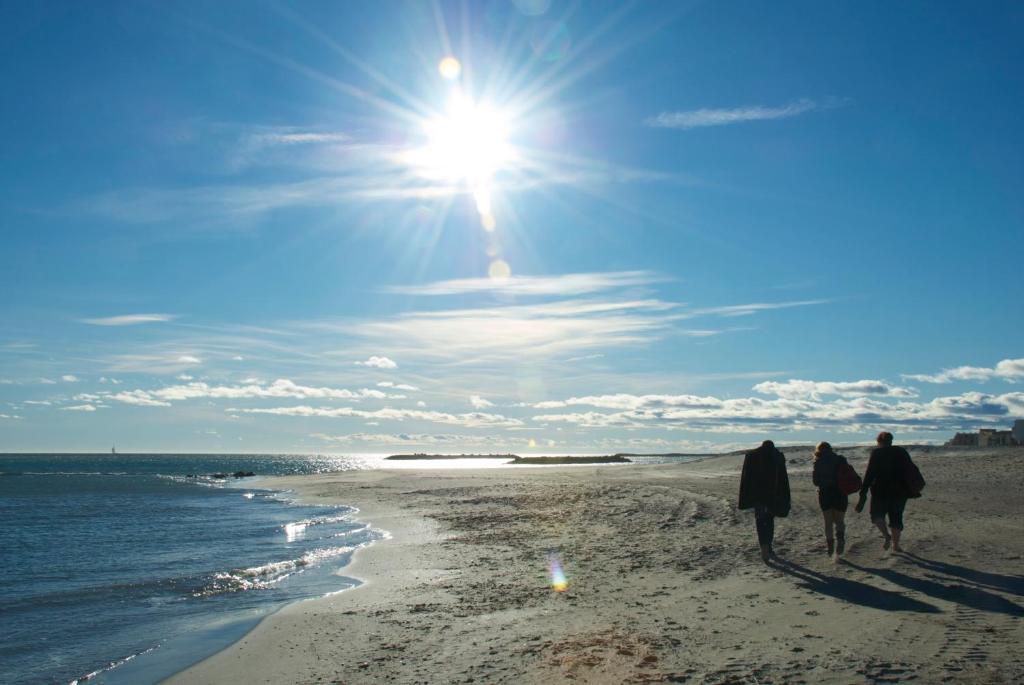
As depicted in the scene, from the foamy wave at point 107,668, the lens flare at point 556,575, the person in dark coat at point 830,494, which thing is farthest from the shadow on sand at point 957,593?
the foamy wave at point 107,668

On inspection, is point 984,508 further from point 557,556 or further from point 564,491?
point 564,491

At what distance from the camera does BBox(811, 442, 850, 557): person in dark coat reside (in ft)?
40.3

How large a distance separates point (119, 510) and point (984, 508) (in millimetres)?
38667

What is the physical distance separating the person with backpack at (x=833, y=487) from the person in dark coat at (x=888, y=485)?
38 centimetres

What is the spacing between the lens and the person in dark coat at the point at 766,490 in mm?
12539

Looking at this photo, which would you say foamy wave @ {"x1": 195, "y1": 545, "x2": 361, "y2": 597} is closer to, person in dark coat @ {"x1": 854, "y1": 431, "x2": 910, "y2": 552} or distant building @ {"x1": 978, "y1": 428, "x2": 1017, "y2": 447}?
person in dark coat @ {"x1": 854, "y1": 431, "x2": 910, "y2": 552}

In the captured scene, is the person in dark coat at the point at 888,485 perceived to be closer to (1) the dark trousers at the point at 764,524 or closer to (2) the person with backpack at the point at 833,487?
(2) the person with backpack at the point at 833,487

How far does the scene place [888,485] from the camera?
41.2 feet

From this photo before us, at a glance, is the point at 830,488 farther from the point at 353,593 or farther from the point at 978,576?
the point at 353,593

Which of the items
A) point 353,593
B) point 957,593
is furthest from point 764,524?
point 353,593

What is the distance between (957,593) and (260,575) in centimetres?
1374

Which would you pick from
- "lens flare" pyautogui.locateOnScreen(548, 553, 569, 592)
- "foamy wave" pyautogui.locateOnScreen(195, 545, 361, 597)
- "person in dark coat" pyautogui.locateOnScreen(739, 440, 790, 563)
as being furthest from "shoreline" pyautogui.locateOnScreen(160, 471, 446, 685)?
"person in dark coat" pyautogui.locateOnScreen(739, 440, 790, 563)

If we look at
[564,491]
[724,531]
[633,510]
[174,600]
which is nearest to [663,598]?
[724,531]

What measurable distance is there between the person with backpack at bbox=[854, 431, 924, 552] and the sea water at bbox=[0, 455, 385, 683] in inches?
386
